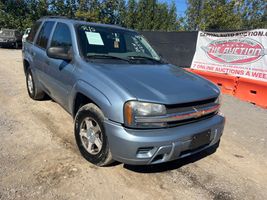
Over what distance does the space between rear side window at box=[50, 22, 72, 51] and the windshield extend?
0.21m

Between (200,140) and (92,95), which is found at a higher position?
(92,95)

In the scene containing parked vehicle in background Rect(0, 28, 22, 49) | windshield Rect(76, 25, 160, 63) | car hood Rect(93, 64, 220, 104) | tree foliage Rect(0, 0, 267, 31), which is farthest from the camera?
tree foliage Rect(0, 0, 267, 31)

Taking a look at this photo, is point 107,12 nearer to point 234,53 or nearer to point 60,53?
point 234,53

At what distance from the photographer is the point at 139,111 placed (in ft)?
9.73

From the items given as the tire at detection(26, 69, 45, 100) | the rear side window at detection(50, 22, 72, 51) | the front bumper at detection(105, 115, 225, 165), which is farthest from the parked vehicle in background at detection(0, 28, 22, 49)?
the front bumper at detection(105, 115, 225, 165)

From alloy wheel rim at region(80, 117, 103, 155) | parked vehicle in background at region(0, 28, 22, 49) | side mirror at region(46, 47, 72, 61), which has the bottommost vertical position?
parked vehicle in background at region(0, 28, 22, 49)

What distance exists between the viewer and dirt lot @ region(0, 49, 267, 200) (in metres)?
3.12

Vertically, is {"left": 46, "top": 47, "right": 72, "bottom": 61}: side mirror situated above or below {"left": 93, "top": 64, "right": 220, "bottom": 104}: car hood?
above

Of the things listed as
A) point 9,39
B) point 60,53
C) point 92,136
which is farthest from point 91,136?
point 9,39

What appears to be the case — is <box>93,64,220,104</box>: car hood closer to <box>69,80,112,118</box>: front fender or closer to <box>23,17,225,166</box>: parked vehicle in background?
<box>23,17,225,166</box>: parked vehicle in background

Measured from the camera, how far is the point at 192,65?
10.9 meters

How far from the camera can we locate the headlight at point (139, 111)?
9.70ft

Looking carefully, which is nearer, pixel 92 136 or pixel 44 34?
pixel 92 136

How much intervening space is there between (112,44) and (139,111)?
5.73 ft
